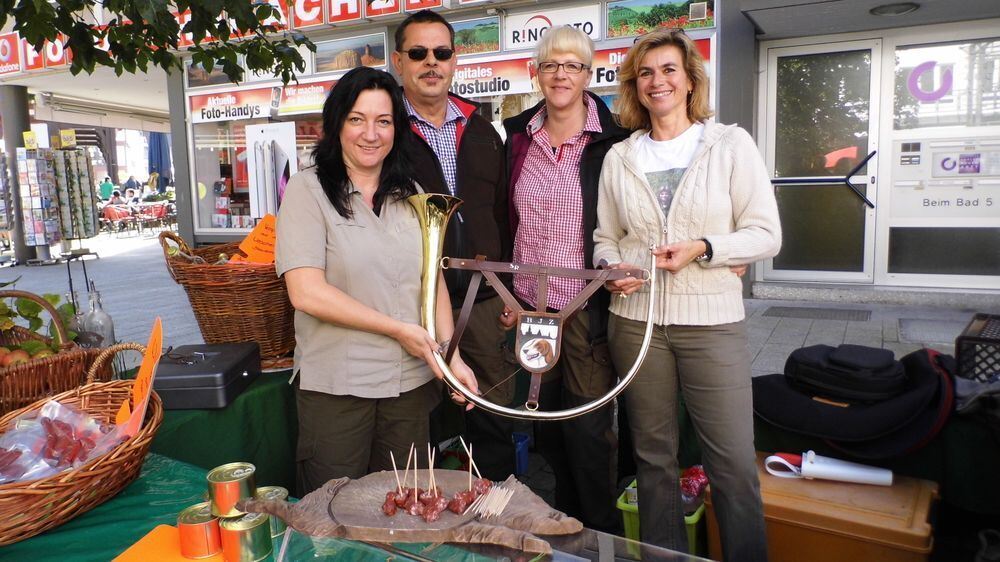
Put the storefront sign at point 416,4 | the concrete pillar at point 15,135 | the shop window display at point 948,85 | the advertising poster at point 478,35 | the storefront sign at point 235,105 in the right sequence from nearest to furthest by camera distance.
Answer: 1. the shop window display at point 948,85
2. the advertising poster at point 478,35
3. the storefront sign at point 416,4
4. the storefront sign at point 235,105
5. the concrete pillar at point 15,135

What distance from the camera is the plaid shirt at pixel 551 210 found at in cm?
241

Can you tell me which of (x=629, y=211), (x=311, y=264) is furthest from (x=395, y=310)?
(x=629, y=211)

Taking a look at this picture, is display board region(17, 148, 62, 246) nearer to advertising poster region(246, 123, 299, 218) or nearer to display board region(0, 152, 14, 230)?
display board region(0, 152, 14, 230)

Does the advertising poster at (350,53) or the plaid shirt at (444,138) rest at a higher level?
the advertising poster at (350,53)

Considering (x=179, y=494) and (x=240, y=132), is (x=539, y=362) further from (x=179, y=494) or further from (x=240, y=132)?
(x=240, y=132)

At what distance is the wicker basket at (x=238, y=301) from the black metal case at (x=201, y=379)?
0.16 meters

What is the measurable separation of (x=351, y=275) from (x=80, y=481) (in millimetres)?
805

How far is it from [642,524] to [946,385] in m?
1.20

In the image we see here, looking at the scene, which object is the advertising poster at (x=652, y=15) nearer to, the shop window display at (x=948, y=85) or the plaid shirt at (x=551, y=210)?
the shop window display at (x=948, y=85)

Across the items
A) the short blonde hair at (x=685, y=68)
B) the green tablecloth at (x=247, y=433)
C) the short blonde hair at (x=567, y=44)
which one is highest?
the short blonde hair at (x=567, y=44)

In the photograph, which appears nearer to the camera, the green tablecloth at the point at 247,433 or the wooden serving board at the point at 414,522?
the wooden serving board at the point at 414,522

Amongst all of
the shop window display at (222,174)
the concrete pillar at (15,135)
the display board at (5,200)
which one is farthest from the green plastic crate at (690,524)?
the display board at (5,200)

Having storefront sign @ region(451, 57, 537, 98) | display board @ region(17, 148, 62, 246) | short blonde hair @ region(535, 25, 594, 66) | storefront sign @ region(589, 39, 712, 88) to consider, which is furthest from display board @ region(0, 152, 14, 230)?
short blonde hair @ region(535, 25, 594, 66)

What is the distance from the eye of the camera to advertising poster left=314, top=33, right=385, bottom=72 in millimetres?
8703
